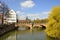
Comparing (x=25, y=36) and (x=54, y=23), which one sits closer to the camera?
(x=54, y=23)

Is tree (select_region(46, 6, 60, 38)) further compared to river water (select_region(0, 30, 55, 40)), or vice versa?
river water (select_region(0, 30, 55, 40))

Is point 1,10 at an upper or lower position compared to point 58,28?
upper

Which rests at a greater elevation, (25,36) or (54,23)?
(54,23)

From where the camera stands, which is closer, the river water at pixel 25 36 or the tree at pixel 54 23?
the tree at pixel 54 23

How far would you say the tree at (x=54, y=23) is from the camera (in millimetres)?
22016

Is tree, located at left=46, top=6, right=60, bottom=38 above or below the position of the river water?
above

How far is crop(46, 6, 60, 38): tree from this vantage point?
22.0 meters

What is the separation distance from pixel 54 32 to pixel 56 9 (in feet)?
10.1

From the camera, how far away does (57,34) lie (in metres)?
21.8

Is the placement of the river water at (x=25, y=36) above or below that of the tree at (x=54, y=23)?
below

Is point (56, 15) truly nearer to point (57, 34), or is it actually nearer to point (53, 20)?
point (53, 20)

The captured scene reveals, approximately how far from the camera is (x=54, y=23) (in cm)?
2298

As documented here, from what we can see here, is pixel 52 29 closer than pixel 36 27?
Yes

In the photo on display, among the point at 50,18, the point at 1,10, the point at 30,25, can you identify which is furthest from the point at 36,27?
the point at 50,18
